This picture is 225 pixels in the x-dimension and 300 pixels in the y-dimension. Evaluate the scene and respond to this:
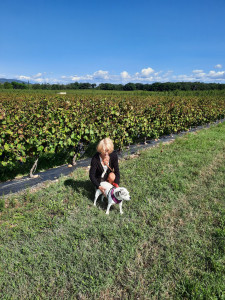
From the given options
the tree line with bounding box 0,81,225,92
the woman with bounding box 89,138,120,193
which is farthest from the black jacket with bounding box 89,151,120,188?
the tree line with bounding box 0,81,225,92

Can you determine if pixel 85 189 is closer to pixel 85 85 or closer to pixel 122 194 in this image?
pixel 122 194

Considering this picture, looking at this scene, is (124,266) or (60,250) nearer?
(124,266)

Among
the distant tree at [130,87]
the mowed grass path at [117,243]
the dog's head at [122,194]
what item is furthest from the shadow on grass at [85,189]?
the distant tree at [130,87]

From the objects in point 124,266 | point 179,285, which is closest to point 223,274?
point 179,285

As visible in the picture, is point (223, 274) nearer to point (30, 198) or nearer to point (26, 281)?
point (26, 281)

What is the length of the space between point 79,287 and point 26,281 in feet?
2.02

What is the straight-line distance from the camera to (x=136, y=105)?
810 cm

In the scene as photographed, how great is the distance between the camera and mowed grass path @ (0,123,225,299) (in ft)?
7.51

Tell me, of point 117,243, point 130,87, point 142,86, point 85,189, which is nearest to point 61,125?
point 85,189

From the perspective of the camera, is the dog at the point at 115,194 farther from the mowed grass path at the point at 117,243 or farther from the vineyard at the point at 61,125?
the vineyard at the point at 61,125

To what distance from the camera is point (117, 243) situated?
287 centimetres

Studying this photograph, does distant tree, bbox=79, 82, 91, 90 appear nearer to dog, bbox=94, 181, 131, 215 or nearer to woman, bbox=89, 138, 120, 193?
woman, bbox=89, 138, 120, 193

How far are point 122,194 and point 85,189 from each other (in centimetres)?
131

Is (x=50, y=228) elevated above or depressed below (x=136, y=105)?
below
